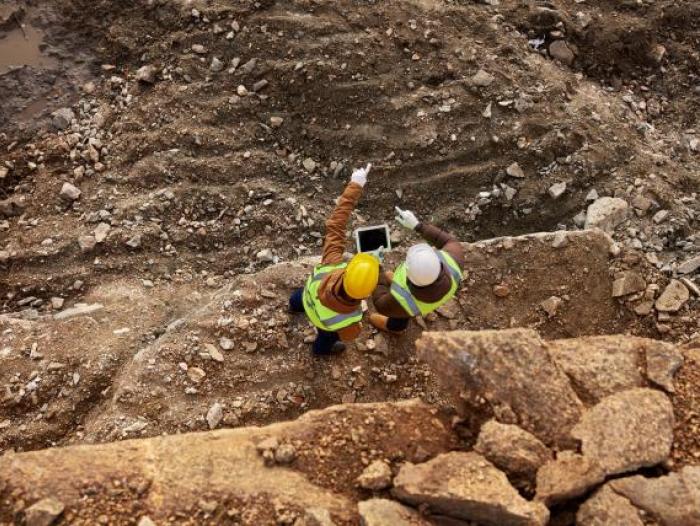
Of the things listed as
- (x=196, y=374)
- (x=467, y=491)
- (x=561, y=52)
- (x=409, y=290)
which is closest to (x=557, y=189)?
(x=561, y=52)

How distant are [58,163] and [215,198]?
1.50 meters

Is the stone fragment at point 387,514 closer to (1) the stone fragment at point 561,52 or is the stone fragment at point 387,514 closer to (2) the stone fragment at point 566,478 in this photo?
(2) the stone fragment at point 566,478

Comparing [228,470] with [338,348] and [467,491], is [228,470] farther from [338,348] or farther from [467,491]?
[338,348]

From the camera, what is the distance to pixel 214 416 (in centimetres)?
430

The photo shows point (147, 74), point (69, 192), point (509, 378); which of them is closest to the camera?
point (509, 378)

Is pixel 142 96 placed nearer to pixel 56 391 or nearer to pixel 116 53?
pixel 116 53

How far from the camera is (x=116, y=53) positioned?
609 centimetres

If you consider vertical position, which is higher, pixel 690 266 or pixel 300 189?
pixel 300 189

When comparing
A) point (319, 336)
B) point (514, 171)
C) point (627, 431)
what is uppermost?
point (514, 171)

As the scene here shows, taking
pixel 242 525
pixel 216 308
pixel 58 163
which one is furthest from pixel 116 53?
pixel 242 525

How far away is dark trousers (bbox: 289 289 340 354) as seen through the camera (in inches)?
173

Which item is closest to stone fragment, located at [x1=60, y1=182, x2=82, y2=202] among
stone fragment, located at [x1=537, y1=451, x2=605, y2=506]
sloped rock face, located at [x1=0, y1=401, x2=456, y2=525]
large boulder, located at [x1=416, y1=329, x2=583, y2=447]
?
sloped rock face, located at [x1=0, y1=401, x2=456, y2=525]

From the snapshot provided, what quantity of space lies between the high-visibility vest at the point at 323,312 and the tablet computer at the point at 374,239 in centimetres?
45

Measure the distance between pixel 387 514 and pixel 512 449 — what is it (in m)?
0.72
